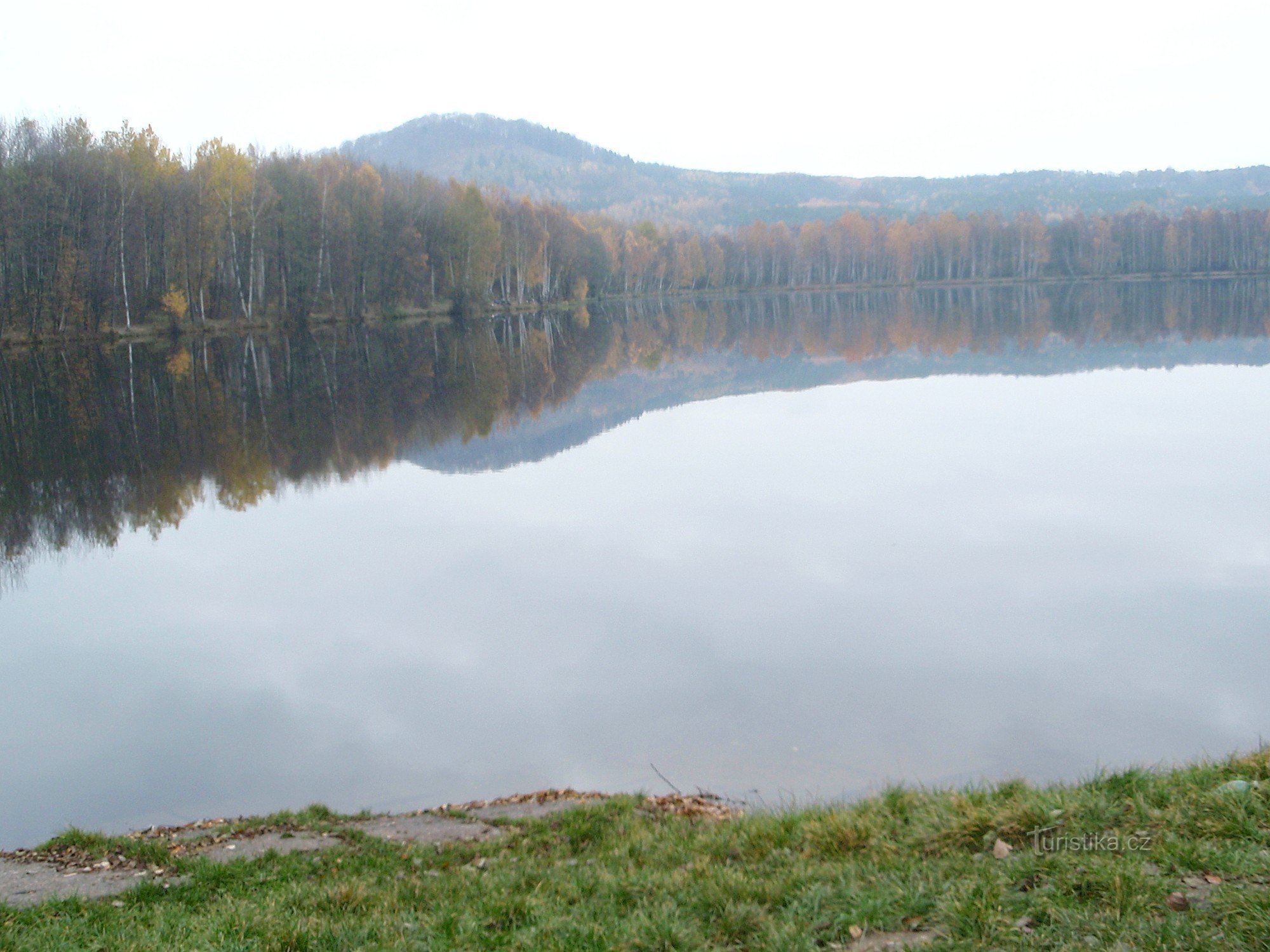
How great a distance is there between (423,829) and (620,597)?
253 inches

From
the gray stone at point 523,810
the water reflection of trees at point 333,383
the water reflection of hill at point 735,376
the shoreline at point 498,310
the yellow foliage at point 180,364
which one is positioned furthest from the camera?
the shoreline at point 498,310

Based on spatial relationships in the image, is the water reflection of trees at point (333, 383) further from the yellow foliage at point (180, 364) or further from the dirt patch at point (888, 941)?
the dirt patch at point (888, 941)

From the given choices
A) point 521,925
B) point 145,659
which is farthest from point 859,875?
point 145,659

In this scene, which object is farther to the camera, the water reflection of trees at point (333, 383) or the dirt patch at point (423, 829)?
the water reflection of trees at point (333, 383)

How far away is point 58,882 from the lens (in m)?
7.33

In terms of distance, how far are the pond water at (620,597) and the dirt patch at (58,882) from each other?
5.56ft

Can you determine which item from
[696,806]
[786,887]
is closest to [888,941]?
[786,887]

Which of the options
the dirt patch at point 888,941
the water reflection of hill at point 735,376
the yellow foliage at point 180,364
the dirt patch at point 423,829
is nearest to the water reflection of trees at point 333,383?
the yellow foliage at point 180,364

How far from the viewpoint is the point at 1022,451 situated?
78.1 ft

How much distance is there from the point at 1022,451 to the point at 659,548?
11223 mm

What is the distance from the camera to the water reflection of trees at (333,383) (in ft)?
77.7

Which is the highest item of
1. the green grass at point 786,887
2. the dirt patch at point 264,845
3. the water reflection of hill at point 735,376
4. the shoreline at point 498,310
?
the shoreline at point 498,310

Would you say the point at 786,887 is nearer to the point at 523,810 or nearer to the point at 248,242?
the point at 523,810

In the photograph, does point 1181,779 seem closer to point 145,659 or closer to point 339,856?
point 339,856
